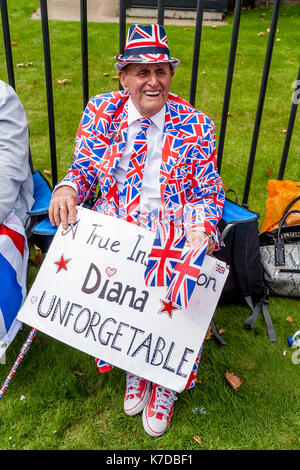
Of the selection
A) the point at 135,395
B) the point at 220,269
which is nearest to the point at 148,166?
the point at 220,269

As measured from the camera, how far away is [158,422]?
204 centimetres

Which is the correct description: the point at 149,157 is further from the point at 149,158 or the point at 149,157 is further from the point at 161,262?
the point at 161,262

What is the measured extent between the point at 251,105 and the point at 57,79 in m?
2.27

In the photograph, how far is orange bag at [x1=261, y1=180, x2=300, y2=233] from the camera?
268cm

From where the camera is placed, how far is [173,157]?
6.79 feet

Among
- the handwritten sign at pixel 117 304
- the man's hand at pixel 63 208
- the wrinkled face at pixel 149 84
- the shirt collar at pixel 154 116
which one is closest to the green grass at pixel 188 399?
the handwritten sign at pixel 117 304

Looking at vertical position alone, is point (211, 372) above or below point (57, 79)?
below

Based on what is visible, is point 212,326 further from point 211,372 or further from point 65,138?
point 65,138

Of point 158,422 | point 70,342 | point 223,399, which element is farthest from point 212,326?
point 70,342

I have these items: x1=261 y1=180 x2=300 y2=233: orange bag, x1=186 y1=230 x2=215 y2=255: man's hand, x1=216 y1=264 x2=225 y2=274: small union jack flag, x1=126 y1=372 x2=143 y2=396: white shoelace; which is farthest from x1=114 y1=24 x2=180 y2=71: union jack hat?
x1=126 y1=372 x2=143 y2=396: white shoelace

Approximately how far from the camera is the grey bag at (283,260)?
8.67 feet

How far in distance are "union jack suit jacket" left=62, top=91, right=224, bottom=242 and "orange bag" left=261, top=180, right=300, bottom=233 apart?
0.68m

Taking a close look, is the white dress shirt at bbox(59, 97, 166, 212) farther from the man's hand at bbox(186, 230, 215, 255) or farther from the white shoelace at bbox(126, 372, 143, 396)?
the white shoelace at bbox(126, 372, 143, 396)

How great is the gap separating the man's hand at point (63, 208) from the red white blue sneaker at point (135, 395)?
2.69 feet
